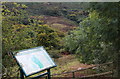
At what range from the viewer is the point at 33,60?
10.3 ft

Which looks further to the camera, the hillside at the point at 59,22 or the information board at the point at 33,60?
the hillside at the point at 59,22

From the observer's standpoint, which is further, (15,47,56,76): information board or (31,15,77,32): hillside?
(31,15,77,32): hillside

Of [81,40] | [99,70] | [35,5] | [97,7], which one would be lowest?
[99,70]

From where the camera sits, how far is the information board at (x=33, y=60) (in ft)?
9.57

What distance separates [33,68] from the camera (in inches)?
119

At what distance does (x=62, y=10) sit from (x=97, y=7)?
18.1m

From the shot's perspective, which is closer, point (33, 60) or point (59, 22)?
point (33, 60)

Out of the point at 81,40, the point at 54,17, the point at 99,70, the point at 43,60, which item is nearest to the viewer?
the point at 43,60

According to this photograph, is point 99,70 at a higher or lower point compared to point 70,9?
lower

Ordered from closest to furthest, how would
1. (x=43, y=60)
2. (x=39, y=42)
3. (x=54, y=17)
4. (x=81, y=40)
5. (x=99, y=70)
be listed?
(x=43, y=60) → (x=99, y=70) → (x=81, y=40) → (x=39, y=42) → (x=54, y=17)

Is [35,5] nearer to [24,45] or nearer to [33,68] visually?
[24,45]

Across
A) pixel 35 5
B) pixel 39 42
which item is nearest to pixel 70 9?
pixel 35 5

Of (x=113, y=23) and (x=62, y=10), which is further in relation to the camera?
(x=62, y=10)

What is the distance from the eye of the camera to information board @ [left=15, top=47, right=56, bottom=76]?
292 cm
